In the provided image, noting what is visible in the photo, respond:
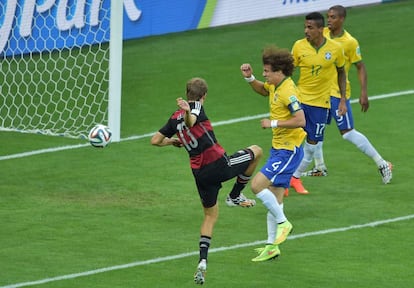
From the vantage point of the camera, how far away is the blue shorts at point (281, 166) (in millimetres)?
12828

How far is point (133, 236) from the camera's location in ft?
44.1

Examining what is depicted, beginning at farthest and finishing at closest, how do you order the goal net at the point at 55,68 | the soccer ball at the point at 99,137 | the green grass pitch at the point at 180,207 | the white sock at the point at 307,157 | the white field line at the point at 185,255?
the goal net at the point at 55,68
the white sock at the point at 307,157
the soccer ball at the point at 99,137
the green grass pitch at the point at 180,207
the white field line at the point at 185,255

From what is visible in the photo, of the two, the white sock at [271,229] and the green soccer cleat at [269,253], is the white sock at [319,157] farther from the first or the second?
the green soccer cleat at [269,253]

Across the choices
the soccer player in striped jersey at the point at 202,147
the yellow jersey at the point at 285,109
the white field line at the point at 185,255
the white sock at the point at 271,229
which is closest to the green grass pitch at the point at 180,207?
the white field line at the point at 185,255

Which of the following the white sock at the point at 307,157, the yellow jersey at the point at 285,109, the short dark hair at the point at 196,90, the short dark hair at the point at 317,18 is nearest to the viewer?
the short dark hair at the point at 196,90

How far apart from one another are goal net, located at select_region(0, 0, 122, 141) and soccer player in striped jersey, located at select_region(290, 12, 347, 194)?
11.8 feet

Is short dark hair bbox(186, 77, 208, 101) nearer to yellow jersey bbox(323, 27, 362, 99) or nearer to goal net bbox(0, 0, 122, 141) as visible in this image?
yellow jersey bbox(323, 27, 362, 99)

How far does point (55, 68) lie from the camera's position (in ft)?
61.0

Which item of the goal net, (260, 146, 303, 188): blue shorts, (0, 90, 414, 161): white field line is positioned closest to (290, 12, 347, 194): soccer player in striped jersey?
(260, 146, 303, 188): blue shorts

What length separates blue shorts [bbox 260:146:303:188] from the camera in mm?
12828

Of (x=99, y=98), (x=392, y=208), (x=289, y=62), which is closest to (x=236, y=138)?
(x=99, y=98)

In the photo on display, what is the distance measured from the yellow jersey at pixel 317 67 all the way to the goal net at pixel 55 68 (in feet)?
11.8

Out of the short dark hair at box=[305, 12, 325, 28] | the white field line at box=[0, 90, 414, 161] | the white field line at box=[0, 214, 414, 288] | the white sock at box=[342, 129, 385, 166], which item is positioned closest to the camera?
the white field line at box=[0, 214, 414, 288]

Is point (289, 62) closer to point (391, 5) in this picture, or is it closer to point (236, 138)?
point (236, 138)
